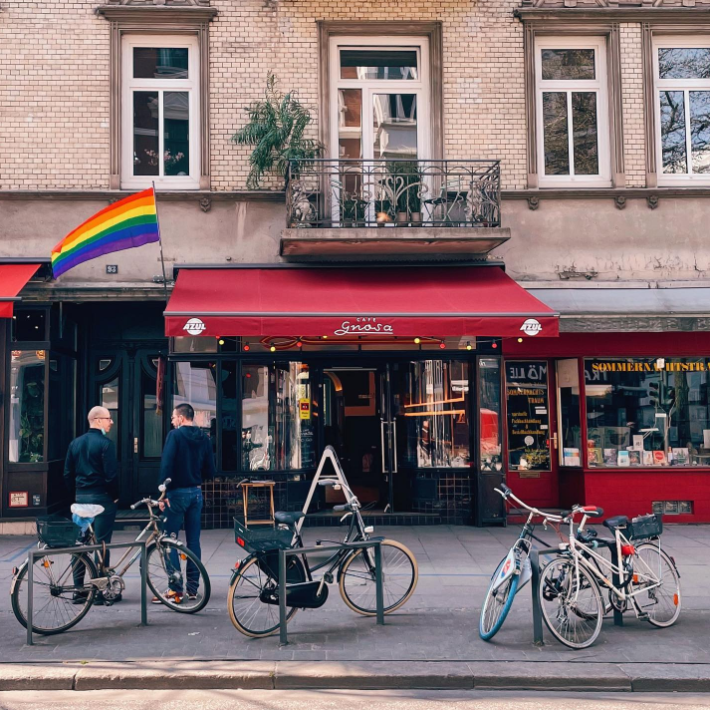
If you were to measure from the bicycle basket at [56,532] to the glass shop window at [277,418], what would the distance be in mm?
5010

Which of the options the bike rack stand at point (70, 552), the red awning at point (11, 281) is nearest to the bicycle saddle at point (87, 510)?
the bike rack stand at point (70, 552)

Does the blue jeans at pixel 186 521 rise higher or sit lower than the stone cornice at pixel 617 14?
lower

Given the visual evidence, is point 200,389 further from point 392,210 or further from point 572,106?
point 572,106

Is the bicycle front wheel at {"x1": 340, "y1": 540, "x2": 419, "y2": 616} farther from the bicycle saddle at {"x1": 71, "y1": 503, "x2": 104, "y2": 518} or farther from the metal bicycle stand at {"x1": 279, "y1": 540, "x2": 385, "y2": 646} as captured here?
the bicycle saddle at {"x1": 71, "y1": 503, "x2": 104, "y2": 518}

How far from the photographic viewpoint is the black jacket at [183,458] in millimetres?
8242

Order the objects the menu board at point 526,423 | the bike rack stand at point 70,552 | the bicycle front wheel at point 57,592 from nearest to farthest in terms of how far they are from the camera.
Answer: the bike rack stand at point 70,552 → the bicycle front wheel at point 57,592 → the menu board at point 526,423

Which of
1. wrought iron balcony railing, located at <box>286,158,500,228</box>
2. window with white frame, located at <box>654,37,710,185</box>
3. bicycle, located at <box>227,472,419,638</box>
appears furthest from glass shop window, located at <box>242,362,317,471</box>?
window with white frame, located at <box>654,37,710,185</box>

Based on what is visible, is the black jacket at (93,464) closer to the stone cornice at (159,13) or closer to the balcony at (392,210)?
the balcony at (392,210)

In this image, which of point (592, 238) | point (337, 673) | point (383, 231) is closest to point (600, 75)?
point (592, 238)

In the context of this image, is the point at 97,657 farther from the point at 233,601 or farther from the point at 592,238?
the point at 592,238

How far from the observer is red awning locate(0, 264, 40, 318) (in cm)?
1061

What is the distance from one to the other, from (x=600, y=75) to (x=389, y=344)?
5.21 meters

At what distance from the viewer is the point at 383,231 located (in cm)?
1170

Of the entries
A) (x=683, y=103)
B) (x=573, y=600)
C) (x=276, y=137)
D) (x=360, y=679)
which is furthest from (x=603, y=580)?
(x=683, y=103)
